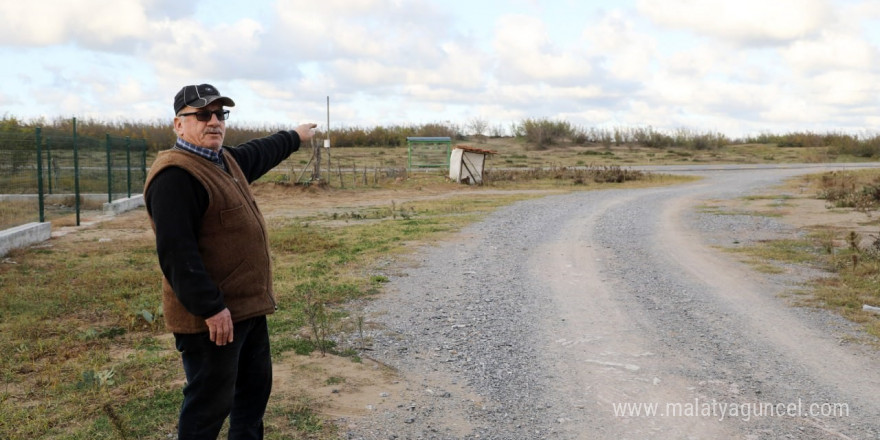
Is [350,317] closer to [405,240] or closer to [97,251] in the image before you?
[405,240]

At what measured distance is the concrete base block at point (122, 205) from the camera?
60.9 ft

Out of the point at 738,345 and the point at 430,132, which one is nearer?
the point at 738,345

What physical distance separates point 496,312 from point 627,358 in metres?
1.96

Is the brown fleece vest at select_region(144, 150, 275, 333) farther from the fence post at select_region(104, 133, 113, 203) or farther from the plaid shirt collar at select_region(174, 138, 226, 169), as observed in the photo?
the fence post at select_region(104, 133, 113, 203)

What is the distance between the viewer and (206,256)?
10.5 ft

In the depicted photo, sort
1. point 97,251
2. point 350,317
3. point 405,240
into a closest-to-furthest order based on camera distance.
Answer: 1. point 350,317
2. point 97,251
3. point 405,240

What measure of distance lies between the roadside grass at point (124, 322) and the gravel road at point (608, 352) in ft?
1.75

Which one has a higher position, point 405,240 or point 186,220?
point 186,220

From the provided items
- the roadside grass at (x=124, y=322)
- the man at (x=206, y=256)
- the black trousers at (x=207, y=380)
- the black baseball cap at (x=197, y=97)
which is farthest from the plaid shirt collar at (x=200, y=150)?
the roadside grass at (x=124, y=322)

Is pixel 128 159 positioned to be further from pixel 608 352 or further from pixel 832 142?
pixel 832 142

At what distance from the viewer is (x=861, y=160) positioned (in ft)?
165

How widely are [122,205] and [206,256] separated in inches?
699

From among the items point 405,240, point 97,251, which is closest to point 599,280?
point 405,240

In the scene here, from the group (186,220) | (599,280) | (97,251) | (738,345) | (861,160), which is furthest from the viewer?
(861,160)
